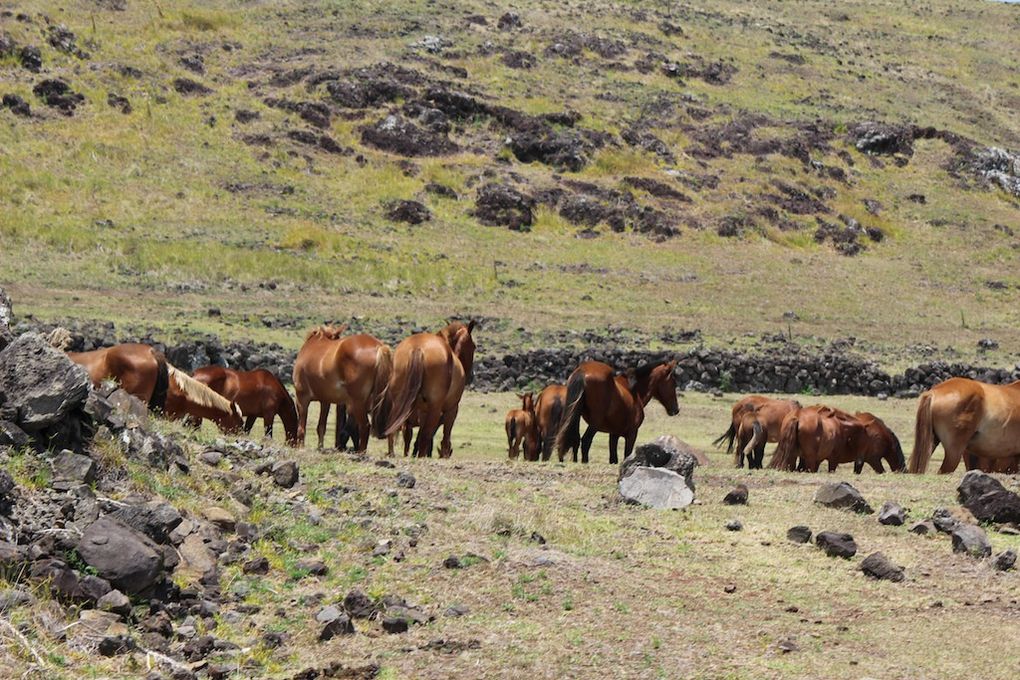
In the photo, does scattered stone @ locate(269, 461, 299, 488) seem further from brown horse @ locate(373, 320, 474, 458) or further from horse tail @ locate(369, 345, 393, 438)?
horse tail @ locate(369, 345, 393, 438)

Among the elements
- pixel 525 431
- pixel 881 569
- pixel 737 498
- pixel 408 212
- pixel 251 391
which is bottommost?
pixel 525 431

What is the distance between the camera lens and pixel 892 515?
1198cm

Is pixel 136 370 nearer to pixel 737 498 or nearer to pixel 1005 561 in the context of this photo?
pixel 737 498

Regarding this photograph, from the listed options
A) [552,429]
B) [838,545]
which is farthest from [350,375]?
[838,545]

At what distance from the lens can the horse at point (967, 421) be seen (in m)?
16.9

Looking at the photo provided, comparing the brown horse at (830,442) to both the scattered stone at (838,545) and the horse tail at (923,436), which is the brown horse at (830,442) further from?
the scattered stone at (838,545)

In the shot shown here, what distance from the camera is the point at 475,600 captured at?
8.85m

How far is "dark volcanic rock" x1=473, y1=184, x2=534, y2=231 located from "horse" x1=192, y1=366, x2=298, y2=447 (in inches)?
1454

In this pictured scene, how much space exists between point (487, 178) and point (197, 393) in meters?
44.6

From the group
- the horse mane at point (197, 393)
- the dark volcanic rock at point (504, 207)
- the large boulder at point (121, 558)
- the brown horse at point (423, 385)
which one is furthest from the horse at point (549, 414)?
the dark volcanic rock at point (504, 207)

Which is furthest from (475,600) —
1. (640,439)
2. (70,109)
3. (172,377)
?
(70,109)

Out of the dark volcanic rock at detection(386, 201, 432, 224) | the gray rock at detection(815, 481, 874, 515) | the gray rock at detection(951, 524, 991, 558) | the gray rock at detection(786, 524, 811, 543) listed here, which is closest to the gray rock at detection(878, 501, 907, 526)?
the gray rock at detection(815, 481, 874, 515)

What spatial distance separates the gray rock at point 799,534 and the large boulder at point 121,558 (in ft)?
19.9

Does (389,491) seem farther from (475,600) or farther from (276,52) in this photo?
(276,52)
